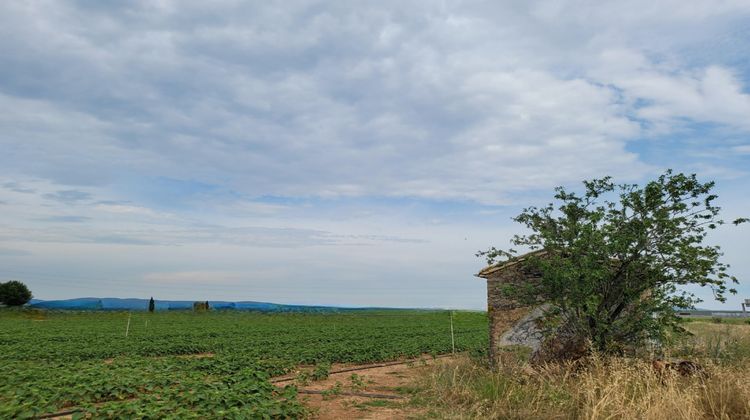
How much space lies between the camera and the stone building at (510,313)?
14844 millimetres

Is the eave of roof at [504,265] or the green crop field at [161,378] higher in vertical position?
the eave of roof at [504,265]

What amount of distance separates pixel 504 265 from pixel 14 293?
206 ft

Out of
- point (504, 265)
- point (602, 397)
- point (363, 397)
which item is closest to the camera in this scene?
point (602, 397)

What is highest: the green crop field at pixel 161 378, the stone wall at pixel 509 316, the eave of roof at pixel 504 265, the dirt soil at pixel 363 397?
the eave of roof at pixel 504 265

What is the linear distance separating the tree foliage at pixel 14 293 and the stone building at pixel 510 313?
62157mm

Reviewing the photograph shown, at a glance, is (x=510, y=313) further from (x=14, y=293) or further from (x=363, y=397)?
(x=14, y=293)

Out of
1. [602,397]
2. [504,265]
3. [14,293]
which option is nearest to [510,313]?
[504,265]

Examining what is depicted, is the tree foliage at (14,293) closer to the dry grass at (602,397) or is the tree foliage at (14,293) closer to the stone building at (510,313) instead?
the stone building at (510,313)

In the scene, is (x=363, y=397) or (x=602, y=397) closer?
(x=602, y=397)

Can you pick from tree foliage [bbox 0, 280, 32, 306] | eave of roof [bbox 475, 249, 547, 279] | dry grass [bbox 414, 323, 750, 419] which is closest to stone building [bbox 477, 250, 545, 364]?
eave of roof [bbox 475, 249, 547, 279]

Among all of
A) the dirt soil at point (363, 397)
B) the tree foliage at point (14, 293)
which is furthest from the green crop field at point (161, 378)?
the tree foliage at point (14, 293)

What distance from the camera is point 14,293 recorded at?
192 ft

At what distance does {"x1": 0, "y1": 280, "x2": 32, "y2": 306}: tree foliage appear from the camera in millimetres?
58272

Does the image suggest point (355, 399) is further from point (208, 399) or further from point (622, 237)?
point (622, 237)
